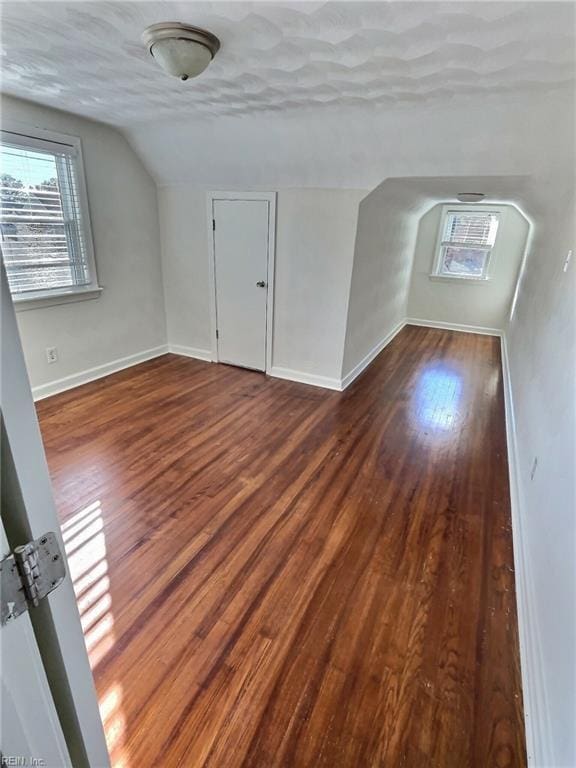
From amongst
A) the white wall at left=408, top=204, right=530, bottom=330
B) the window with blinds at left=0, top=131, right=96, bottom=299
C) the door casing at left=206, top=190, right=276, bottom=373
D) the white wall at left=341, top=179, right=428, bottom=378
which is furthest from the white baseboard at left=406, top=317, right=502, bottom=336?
the window with blinds at left=0, top=131, right=96, bottom=299

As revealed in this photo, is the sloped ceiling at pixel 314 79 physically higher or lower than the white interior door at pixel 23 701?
higher

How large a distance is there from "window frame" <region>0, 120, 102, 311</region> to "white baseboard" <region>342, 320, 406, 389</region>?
8.48ft

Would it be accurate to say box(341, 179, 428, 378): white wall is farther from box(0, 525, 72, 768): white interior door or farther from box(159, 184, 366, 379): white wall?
box(0, 525, 72, 768): white interior door

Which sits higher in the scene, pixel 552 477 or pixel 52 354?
pixel 552 477

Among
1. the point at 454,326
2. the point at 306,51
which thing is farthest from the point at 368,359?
the point at 306,51

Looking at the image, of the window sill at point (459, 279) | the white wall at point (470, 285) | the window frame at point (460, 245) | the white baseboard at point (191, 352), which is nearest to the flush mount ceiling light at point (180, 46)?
the white baseboard at point (191, 352)

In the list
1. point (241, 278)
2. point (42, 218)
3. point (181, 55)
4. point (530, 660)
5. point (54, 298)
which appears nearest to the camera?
point (530, 660)

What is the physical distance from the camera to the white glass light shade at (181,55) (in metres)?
1.71

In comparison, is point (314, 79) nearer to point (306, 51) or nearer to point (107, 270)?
point (306, 51)

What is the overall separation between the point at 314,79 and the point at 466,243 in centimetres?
495

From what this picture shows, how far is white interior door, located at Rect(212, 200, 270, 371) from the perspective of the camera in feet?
12.4

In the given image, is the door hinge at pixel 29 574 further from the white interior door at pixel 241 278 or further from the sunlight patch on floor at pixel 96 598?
the white interior door at pixel 241 278

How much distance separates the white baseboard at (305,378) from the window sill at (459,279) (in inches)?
145

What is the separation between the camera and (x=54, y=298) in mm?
3270
